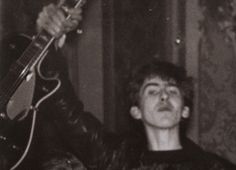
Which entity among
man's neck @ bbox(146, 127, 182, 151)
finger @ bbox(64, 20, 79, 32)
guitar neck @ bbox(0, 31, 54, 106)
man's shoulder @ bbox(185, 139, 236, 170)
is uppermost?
finger @ bbox(64, 20, 79, 32)

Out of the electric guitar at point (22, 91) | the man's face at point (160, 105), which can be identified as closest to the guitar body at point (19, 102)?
the electric guitar at point (22, 91)

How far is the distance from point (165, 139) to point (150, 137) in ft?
0.12

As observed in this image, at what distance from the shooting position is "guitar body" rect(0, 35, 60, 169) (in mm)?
994

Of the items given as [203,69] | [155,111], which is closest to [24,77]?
[155,111]

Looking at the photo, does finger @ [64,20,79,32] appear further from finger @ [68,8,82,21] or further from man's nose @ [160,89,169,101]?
man's nose @ [160,89,169,101]

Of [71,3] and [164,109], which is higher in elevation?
[71,3]

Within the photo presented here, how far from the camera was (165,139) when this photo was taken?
3.73 ft

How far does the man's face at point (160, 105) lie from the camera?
1.11 metres

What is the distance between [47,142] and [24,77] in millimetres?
174

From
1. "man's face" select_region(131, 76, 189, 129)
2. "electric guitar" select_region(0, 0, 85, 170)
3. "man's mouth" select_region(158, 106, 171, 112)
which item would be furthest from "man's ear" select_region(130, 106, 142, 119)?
"electric guitar" select_region(0, 0, 85, 170)

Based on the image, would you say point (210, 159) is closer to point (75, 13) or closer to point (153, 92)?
point (153, 92)

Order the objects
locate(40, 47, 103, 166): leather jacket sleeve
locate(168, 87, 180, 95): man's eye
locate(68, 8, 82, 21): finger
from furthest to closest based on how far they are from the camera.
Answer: locate(168, 87, 180, 95): man's eye < locate(40, 47, 103, 166): leather jacket sleeve < locate(68, 8, 82, 21): finger

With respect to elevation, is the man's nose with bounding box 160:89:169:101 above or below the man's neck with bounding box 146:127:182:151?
above

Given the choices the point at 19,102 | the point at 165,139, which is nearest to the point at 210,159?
the point at 165,139
